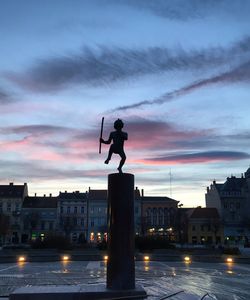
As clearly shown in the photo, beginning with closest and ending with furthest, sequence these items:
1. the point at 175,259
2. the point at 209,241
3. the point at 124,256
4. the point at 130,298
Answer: the point at 130,298, the point at 124,256, the point at 175,259, the point at 209,241

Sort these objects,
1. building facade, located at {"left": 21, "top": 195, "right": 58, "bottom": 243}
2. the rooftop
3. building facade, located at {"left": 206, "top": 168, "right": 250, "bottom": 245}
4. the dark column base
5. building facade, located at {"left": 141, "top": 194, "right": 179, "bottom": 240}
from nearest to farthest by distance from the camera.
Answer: the dark column base → building facade, located at {"left": 206, "top": 168, "right": 250, "bottom": 245} → building facade, located at {"left": 21, "top": 195, "right": 58, "bottom": 243} → the rooftop → building facade, located at {"left": 141, "top": 194, "right": 179, "bottom": 240}

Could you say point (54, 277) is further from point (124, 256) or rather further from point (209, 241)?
point (209, 241)

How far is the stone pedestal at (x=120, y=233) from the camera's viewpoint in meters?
15.4

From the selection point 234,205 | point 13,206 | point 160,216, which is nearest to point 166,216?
point 160,216

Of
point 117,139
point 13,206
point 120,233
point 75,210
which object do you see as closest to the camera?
point 120,233

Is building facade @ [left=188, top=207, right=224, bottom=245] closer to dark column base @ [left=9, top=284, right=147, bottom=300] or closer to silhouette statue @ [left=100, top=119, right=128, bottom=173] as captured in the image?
silhouette statue @ [left=100, top=119, right=128, bottom=173]

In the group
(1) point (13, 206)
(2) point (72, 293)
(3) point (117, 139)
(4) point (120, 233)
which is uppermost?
(1) point (13, 206)

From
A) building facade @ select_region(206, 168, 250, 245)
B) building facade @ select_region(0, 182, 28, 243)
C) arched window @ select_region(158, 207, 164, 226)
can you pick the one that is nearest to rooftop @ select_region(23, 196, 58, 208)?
building facade @ select_region(0, 182, 28, 243)

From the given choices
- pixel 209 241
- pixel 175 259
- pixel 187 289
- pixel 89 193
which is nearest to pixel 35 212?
pixel 89 193

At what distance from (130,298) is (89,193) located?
94.5 meters

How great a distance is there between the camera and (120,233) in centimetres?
1576

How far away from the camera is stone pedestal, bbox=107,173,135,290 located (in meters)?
15.4

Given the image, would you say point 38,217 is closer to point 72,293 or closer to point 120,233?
point 120,233

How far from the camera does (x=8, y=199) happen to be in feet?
344
